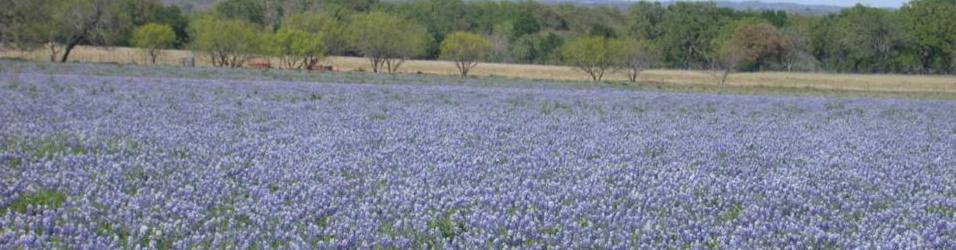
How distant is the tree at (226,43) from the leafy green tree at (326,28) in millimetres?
13188

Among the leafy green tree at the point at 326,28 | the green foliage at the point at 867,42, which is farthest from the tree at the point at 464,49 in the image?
the green foliage at the point at 867,42

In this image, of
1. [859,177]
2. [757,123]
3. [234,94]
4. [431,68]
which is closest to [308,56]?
[431,68]

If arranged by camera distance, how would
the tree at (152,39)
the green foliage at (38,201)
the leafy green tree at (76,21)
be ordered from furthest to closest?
1. the tree at (152,39)
2. the leafy green tree at (76,21)
3. the green foliage at (38,201)

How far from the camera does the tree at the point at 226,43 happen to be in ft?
236

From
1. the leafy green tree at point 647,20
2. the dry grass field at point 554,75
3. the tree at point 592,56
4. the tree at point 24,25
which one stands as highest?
the leafy green tree at point 647,20

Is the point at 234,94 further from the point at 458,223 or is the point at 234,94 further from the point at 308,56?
the point at 308,56

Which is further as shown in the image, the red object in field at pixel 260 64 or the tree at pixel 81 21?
the red object in field at pixel 260 64

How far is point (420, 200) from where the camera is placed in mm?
7336

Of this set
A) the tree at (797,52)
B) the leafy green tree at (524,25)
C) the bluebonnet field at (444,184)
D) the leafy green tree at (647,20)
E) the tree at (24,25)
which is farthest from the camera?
→ the leafy green tree at (524,25)

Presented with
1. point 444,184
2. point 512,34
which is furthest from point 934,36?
point 444,184

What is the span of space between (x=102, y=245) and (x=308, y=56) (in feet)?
242

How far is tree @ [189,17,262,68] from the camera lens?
72.0 metres

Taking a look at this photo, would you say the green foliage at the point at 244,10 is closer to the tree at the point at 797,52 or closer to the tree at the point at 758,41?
the tree at the point at 758,41

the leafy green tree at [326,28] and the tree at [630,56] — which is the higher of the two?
the leafy green tree at [326,28]
